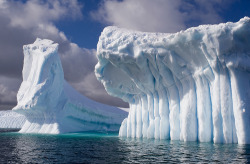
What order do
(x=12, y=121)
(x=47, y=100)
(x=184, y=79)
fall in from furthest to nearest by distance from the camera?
(x=12, y=121)
(x=47, y=100)
(x=184, y=79)

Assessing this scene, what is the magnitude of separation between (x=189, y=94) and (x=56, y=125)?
Answer: 1867cm

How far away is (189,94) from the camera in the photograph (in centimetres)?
1664

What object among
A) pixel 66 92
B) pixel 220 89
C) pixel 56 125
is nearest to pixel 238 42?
pixel 220 89

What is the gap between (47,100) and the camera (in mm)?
31156

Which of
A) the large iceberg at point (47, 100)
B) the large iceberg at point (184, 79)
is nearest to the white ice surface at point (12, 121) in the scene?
the large iceberg at point (47, 100)

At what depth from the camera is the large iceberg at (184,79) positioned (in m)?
13.7

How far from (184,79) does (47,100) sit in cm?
1939

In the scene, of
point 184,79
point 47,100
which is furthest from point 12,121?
point 184,79

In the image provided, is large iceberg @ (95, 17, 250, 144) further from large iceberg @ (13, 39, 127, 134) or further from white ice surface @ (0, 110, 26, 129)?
white ice surface @ (0, 110, 26, 129)

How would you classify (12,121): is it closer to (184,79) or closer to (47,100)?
(47,100)

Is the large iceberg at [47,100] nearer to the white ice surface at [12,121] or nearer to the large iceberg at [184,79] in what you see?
the large iceberg at [184,79]

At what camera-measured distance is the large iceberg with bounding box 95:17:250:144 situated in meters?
13.7

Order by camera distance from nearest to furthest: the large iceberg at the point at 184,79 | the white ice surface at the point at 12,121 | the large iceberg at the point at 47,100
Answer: the large iceberg at the point at 184,79 → the large iceberg at the point at 47,100 → the white ice surface at the point at 12,121

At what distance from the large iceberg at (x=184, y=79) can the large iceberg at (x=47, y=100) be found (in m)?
11.1
